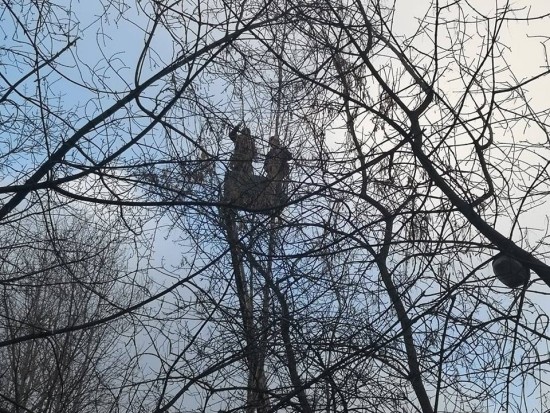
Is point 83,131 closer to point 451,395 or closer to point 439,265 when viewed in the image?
point 439,265

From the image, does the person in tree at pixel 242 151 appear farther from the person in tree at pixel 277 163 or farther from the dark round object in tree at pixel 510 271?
the dark round object in tree at pixel 510 271

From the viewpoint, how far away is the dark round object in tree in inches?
157

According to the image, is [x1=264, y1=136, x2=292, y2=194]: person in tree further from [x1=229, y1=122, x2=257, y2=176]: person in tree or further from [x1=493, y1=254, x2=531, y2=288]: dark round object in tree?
[x1=493, y1=254, x2=531, y2=288]: dark round object in tree

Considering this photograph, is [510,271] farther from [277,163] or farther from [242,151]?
[242,151]

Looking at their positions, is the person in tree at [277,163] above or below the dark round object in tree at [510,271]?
above

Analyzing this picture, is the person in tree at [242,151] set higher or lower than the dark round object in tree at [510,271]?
higher

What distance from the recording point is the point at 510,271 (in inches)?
157

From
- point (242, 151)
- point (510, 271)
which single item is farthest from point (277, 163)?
point (510, 271)

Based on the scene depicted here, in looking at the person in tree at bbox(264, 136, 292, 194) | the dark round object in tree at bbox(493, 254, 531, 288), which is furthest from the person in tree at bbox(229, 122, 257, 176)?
the dark round object in tree at bbox(493, 254, 531, 288)

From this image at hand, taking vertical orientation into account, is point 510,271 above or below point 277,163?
below

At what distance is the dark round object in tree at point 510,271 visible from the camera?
3999 mm

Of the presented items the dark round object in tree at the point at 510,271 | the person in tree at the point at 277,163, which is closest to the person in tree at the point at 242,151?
the person in tree at the point at 277,163

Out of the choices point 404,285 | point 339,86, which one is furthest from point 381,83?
point 404,285

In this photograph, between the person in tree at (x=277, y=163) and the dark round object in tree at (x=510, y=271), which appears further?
the person in tree at (x=277, y=163)
